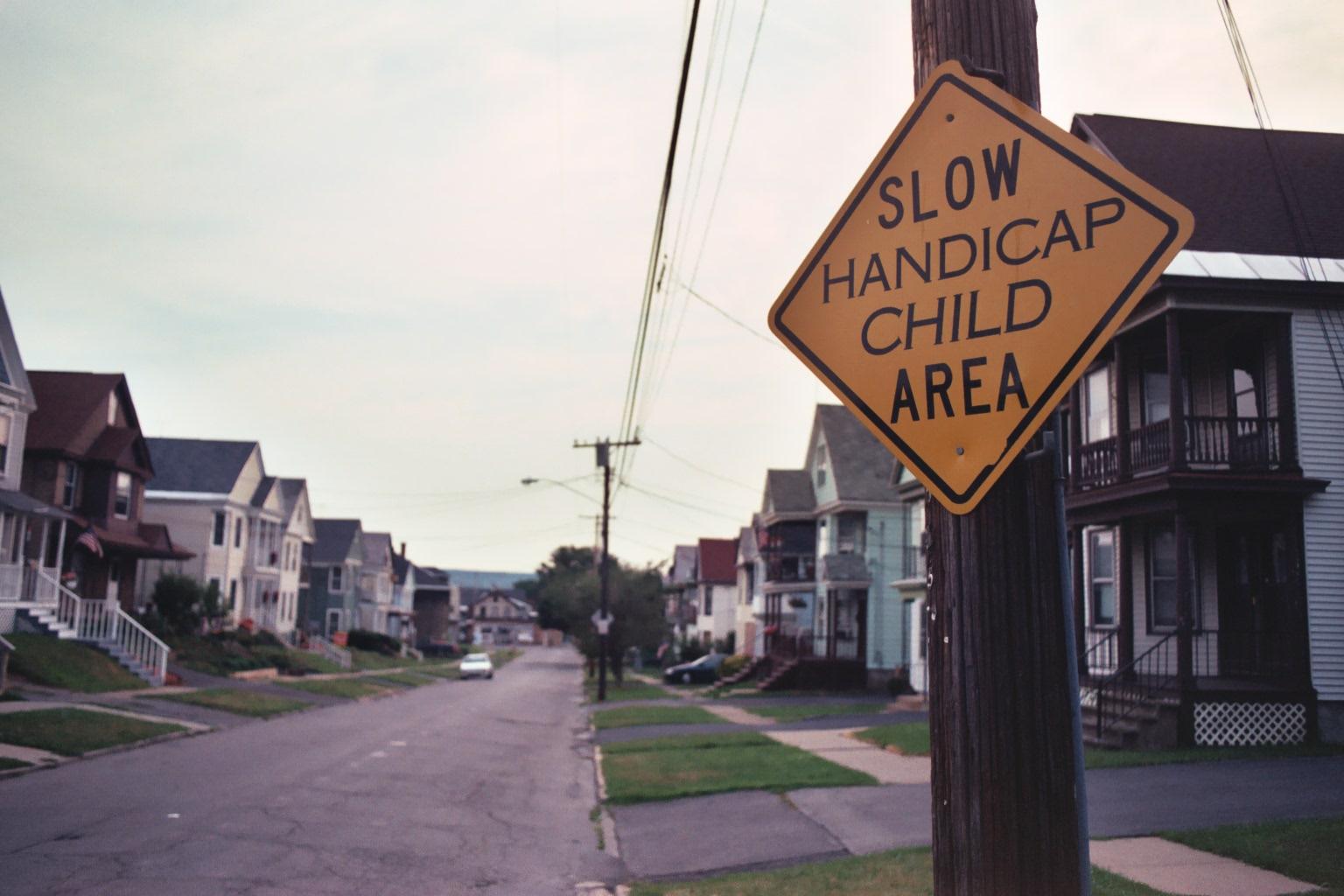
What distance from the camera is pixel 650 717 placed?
2956 centimetres

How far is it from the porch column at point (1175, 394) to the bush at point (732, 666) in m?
31.5

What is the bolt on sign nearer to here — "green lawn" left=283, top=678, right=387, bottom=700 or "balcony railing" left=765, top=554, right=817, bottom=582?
"green lawn" left=283, top=678, right=387, bottom=700

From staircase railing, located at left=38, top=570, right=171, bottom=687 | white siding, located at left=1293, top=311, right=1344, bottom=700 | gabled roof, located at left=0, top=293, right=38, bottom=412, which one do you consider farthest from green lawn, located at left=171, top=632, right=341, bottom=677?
white siding, located at left=1293, top=311, right=1344, bottom=700

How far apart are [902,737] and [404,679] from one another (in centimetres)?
3671

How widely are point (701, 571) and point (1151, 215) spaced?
73.8 m

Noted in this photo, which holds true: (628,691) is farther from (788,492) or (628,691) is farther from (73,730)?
(73,730)

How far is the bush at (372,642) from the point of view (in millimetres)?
69438

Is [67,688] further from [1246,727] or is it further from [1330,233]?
[1330,233]

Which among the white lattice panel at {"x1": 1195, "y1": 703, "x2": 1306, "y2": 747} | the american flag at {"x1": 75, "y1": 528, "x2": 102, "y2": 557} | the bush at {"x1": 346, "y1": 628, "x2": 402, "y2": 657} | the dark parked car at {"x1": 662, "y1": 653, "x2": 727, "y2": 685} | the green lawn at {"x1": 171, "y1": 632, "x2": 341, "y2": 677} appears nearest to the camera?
the white lattice panel at {"x1": 1195, "y1": 703, "x2": 1306, "y2": 747}

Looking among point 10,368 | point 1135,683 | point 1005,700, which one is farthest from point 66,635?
point 1005,700

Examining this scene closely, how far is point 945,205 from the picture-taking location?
10.7 feet

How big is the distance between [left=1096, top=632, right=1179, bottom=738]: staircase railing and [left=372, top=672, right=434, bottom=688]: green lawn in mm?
34792

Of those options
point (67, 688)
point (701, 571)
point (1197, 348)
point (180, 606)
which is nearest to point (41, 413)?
point (180, 606)

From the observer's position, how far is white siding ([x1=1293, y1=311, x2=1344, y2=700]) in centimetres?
1758
